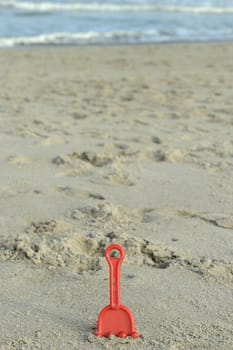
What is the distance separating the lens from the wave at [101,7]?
19688 mm

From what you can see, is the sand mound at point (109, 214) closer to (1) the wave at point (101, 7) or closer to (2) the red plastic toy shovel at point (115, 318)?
(2) the red plastic toy shovel at point (115, 318)

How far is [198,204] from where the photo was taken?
12.3 feet

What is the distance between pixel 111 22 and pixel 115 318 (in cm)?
1426

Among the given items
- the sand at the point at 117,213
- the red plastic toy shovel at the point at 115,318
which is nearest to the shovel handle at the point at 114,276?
the red plastic toy shovel at the point at 115,318

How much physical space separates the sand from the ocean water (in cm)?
611

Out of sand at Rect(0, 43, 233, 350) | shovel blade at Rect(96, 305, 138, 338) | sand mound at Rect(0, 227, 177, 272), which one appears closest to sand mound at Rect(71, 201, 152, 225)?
sand at Rect(0, 43, 233, 350)

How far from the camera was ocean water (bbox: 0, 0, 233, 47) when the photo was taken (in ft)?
43.5

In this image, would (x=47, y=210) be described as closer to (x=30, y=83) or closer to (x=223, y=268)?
(x=223, y=268)

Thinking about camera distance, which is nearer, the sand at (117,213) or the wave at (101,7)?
the sand at (117,213)

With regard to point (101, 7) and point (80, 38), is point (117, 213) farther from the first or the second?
point (101, 7)

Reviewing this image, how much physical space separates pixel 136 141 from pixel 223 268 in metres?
2.33

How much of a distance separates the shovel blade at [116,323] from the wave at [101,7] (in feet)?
57.6

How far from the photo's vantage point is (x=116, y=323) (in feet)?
7.72

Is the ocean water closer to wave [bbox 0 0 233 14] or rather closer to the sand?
wave [bbox 0 0 233 14]
